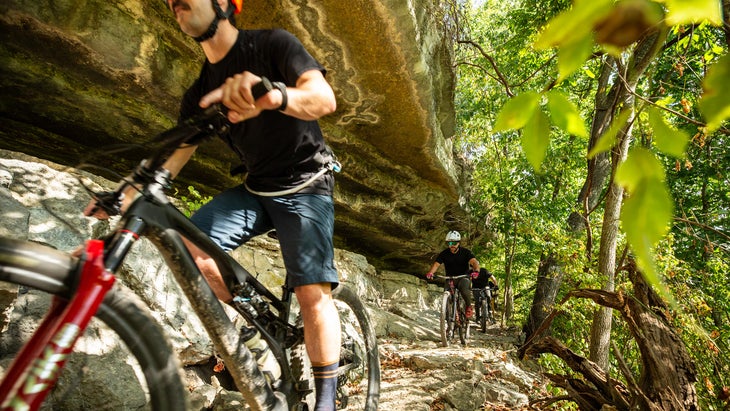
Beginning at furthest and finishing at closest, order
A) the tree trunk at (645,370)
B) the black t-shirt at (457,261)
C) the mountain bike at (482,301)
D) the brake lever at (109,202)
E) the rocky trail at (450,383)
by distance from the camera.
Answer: the mountain bike at (482,301)
the black t-shirt at (457,261)
the rocky trail at (450,383)
the tree trunk at (645,370)
the brake lever at (109,202)

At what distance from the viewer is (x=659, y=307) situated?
2855 mm

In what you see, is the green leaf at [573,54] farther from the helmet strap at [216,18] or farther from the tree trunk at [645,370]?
the tree trunk at [645,370]

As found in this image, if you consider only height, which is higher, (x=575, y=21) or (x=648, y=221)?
(x=575, y=21)

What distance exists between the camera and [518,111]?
0.55m

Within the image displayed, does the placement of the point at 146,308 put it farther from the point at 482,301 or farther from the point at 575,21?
the point at 482,301

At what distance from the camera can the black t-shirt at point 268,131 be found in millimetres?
1894

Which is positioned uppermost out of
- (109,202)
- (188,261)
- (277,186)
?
(277,186)

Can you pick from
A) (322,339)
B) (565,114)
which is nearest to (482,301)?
(322,339)

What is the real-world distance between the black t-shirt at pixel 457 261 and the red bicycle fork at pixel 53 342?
746 centimetres

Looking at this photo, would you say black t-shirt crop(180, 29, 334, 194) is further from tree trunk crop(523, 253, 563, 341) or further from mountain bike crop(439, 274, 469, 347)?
A: tree trunk crop(523, 253, 563, 341)

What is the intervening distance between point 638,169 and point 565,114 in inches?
8.3

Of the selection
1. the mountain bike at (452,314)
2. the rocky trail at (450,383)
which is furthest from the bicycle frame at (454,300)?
the rocky trail at (450,383)

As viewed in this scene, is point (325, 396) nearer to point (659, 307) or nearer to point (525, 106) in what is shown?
point (525, 106)

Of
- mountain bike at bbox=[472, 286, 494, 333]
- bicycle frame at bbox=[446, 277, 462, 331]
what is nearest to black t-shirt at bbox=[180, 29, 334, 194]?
bicycle frame at bbox=[446, 277, 462, 331]
